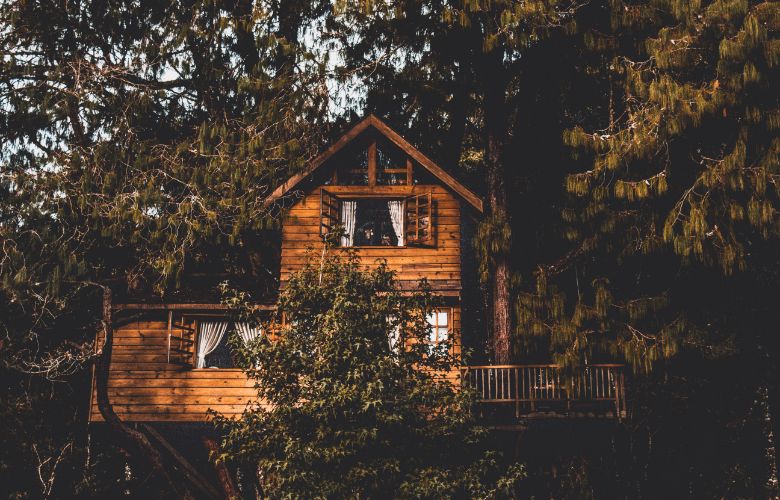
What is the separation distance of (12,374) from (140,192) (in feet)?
26.8

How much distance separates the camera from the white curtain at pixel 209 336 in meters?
20.5

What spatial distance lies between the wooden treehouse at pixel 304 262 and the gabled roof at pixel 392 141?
2cm

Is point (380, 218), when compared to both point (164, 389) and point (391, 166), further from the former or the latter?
point (164, 389)

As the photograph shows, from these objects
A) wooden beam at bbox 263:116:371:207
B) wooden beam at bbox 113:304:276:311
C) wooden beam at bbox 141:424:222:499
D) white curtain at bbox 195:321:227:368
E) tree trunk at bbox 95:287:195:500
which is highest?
wooden beam at bbox 263:116:371:207

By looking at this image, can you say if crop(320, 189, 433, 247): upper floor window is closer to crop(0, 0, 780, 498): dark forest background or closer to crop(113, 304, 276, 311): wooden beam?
crop(0, 0, 780, 498): dark forest background

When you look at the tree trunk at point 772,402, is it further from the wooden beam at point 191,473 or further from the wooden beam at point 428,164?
the wooden beam at point 191,473

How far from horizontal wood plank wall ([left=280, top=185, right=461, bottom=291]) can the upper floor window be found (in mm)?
195

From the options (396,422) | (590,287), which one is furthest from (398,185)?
(396,422)

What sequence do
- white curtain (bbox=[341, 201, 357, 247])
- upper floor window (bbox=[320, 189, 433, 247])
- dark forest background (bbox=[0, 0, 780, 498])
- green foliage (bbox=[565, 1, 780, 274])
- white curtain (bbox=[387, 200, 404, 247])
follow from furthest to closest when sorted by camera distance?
white curtain (bbox=[341, 201, 357, 247]), white curtain (bbox=[387, 200, 404, 247]), upper floor window (bbox=[320, 189, 433, 247]), dark forest background (bbox=[0, 0, 780, 498]), green foliage (bbox=[565, 1, 780, 274])

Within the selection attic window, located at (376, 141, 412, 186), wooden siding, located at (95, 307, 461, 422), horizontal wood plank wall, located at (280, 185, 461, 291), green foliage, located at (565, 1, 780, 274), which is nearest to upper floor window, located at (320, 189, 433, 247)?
horizontal wood plank wall, located at (280, 185, 461, 291)

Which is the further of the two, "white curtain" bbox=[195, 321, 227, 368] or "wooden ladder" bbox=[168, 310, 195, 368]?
"white curtain" bbox=[195, 321, 227, 368]

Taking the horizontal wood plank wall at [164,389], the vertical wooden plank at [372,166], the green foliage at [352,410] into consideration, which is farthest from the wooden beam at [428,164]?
the horizontal wood plank wall at [164,389]

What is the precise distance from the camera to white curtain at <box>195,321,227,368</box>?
20500mm

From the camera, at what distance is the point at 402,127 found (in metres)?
24.7
